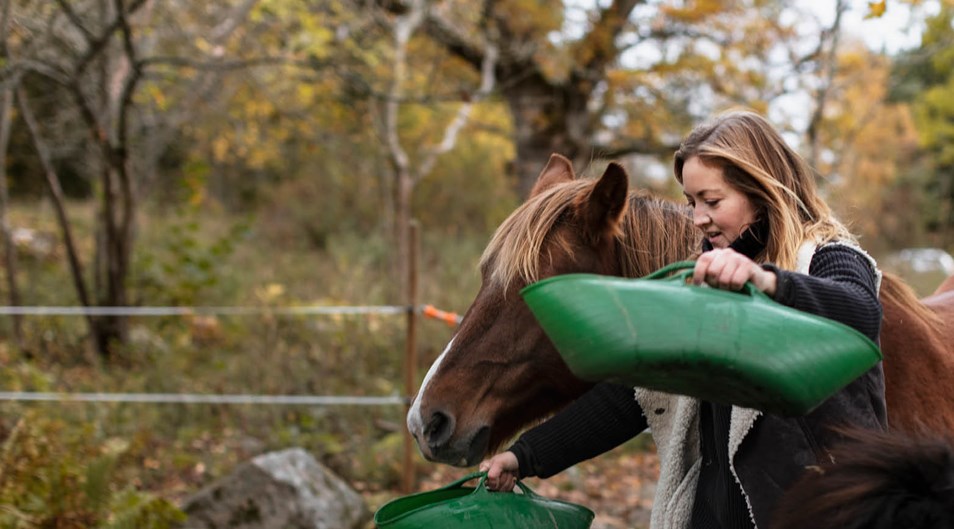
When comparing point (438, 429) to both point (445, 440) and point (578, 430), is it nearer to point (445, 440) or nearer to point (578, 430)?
point (445, 440)

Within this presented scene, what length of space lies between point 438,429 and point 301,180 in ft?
48.2

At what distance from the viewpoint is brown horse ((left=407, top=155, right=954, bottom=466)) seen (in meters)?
1.99

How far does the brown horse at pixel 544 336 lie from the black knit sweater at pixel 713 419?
6 cm

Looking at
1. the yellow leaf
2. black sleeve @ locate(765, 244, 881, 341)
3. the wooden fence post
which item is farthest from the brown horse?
the wooden fence post

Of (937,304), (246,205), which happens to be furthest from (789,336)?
(246,205)

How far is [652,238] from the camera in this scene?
7.01 feet

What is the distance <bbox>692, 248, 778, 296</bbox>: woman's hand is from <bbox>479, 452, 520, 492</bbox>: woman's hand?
80 cm

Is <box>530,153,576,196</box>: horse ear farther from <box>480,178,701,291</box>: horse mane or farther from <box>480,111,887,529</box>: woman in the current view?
<box>480,111,887,529</box>: woman

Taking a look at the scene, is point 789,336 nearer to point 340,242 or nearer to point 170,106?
point 170,106

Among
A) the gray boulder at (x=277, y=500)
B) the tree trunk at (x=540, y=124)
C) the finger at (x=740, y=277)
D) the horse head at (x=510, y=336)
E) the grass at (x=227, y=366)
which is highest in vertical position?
the finger at (x=740, y=277)

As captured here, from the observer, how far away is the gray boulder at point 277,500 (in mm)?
4840

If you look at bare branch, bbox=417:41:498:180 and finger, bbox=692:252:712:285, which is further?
bare branch, bbox=417:41:498:180

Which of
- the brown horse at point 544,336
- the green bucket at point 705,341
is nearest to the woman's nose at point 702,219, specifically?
the brown horse at point 544,336

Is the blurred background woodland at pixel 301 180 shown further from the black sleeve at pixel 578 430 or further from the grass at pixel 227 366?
the black sleeve at pixel 578 430
